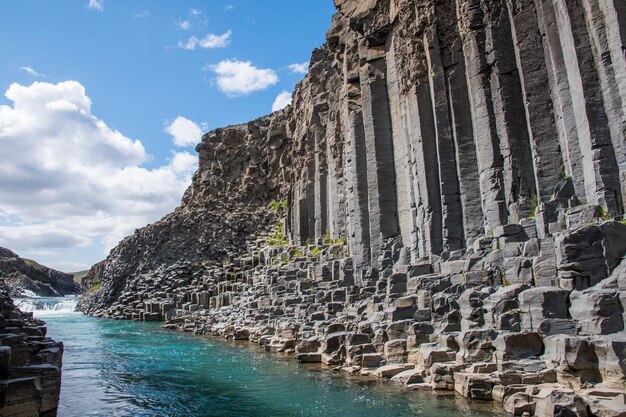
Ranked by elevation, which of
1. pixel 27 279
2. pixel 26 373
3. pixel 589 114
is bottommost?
pixel 26 373

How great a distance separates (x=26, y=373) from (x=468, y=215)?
1981cm

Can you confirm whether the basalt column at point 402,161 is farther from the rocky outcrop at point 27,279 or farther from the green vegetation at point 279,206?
the rocky outcrop at point 27,279

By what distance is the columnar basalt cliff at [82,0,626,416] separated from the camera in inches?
541

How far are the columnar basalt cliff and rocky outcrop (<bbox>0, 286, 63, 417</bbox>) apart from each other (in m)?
10.0

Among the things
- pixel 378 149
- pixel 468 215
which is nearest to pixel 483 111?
pixel 468 215

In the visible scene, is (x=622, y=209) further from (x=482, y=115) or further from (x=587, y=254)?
(x=482, y=115)

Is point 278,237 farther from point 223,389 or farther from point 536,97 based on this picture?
point 223,389

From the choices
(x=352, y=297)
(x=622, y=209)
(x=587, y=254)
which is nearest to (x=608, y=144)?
(x=622, y=209)

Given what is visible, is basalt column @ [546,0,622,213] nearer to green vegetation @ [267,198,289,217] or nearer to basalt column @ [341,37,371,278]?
basalt column @ [341,37,371,278]

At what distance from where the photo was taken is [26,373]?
10859mm

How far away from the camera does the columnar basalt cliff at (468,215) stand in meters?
13.7

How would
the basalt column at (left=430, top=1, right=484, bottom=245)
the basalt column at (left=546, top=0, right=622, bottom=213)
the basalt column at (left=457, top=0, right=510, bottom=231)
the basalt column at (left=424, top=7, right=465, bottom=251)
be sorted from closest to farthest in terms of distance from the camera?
the basalt column at (left=546, top=0, right=622, bottom=213)
the basalt column at (left=457, top=0, right=510, bottom=231)
the basalt column at (left=430, top=1, right=484, bottom=245)
the basalt column at (left=424, top=7, right=465, bottom=251)

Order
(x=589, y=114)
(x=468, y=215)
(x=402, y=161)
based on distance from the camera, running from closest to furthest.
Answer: (x=589, y=114), (x=468, y=215), (x=402, y=161)

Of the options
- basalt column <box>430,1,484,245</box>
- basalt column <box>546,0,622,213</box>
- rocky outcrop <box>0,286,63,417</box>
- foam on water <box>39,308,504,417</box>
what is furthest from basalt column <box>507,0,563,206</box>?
rocky outcrop <box>0,286,63,417</box>
